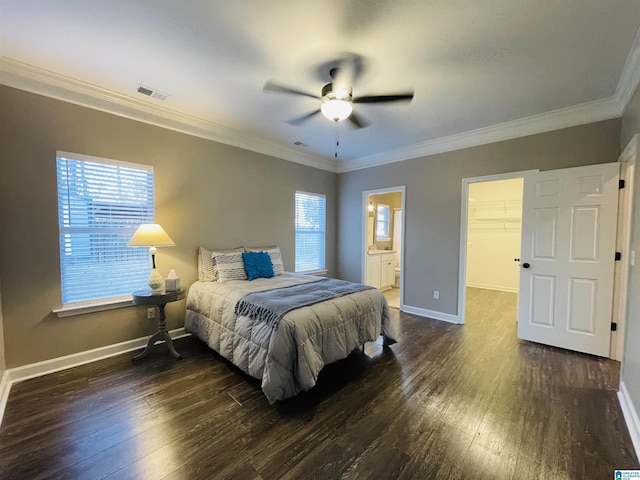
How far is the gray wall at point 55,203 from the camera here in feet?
7.88

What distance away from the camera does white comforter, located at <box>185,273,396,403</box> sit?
211cm

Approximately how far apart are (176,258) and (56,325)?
4.05 feet

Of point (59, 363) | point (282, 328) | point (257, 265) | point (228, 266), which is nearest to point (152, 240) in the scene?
point (228, 266)

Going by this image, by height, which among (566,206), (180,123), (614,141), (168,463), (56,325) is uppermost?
(180,123)

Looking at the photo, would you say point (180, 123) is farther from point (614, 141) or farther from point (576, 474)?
point (614, 141)

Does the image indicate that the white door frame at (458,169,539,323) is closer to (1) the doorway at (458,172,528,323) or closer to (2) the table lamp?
(1) the doorway at (458,172,528,323)

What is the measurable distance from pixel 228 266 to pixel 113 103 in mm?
2143

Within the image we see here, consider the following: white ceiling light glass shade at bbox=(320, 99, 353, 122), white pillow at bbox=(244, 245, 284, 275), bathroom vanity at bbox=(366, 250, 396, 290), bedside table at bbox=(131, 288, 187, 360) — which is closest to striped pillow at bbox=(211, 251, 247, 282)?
white pillow at bbox=(244, 245, 284, 275)

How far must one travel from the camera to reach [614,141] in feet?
9.46

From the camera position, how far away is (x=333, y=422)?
76.3 inches

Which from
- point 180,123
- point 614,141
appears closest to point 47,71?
point 180,123

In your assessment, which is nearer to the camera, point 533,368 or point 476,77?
point 476,77

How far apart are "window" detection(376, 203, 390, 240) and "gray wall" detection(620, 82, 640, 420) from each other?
4798 millimetres

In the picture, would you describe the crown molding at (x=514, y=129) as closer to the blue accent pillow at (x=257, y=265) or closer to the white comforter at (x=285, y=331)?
the white comforter at (x=285, y=331)
